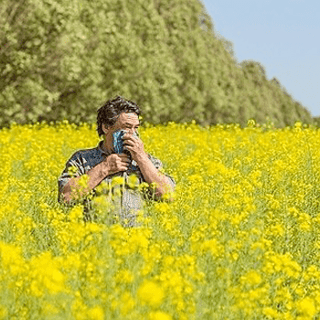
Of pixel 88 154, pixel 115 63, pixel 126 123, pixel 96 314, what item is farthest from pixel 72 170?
pixel 115 63

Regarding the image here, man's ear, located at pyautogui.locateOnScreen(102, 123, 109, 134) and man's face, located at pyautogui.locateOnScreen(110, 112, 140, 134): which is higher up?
man's ear, located at pyautogui.locateOnScreen(102, 123, 109, 134)

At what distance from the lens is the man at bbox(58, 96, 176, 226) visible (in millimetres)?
5941

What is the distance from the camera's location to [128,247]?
4.30 meters

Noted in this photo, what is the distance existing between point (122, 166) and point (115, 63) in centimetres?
1705

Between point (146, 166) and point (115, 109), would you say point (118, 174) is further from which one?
point (115, 109)

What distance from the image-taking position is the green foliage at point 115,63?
18891 mm

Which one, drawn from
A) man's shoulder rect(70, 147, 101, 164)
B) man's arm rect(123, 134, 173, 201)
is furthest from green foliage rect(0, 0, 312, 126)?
man's arm rect(123, 134, 173, 201)

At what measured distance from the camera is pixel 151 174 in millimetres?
6004

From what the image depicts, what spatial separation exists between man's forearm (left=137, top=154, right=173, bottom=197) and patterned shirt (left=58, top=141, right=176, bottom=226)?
0.15 m

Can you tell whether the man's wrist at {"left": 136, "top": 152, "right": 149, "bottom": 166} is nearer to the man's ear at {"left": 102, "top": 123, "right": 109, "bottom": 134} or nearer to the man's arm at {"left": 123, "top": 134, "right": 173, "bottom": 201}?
the man's arm at {"left": 123, "top": 134, "right": 173, "bottom": 201}

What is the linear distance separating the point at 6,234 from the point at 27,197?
133 cm

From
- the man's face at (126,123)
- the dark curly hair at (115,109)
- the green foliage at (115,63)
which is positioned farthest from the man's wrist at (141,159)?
the green foliage at (115,63)

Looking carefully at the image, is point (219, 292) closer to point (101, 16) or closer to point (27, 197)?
point (27, 197)

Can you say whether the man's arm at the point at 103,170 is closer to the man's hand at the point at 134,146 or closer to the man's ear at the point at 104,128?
the man's hand at the point at 134,146
